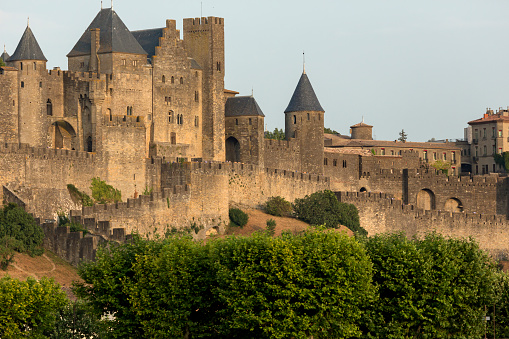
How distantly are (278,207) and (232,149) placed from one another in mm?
6610

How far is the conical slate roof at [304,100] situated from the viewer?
100750 mm

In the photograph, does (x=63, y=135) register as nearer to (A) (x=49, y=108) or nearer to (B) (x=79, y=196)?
(A) (x=49, y=108)

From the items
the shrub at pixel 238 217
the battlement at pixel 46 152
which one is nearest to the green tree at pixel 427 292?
the battlement at pixel 46 152

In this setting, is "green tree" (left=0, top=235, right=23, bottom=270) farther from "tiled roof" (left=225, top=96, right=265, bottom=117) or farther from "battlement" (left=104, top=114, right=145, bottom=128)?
"tiled roof" (left=225, top=96, right=265, bottom=117)

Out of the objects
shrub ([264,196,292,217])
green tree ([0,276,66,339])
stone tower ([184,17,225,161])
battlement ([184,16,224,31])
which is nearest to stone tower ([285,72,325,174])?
shrub ([264,196,292,217])

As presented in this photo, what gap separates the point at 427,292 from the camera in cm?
5666

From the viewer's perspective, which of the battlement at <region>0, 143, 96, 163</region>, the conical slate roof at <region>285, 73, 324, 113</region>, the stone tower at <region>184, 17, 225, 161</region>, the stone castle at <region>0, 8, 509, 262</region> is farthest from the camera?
the conical slate roof at <region>285, 73, 324, 113</region>

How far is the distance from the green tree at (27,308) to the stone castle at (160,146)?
41.0 ft

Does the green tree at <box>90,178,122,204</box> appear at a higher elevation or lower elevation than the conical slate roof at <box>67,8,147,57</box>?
lower

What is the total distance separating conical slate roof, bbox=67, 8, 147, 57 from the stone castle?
0.09 metres

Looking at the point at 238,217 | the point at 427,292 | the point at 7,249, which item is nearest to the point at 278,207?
the point at 238,217

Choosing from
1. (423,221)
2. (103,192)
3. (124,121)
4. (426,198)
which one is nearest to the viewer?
(103,192)

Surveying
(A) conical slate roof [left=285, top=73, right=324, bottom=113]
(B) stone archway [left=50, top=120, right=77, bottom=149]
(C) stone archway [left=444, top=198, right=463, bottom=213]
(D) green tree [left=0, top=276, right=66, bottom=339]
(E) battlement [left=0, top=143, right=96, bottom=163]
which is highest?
(A) conical slate roof [left=285, top=73, right=324, bottom=113]

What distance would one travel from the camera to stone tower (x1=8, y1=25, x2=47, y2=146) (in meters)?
81.1
